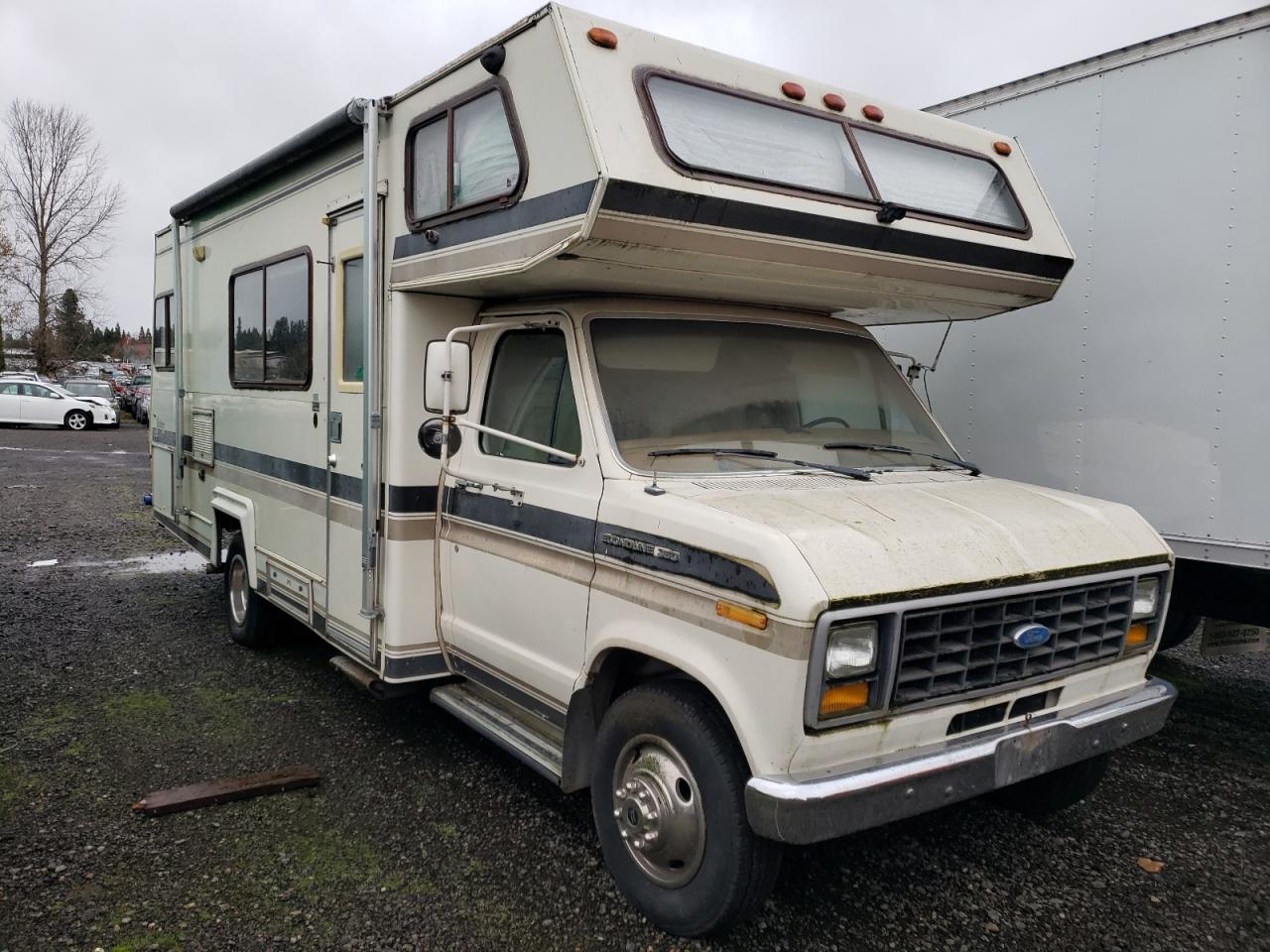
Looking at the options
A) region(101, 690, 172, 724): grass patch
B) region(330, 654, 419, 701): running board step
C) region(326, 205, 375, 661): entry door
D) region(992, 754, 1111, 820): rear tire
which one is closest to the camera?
region(992, 754, 1111, 820): rear tire

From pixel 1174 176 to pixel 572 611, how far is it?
3.41 meters

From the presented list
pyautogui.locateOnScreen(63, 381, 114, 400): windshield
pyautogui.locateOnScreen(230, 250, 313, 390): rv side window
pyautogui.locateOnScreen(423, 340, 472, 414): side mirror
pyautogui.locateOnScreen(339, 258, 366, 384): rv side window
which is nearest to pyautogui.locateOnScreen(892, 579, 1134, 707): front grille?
pyautogui.locateOnScreen(423, 340, 472, 414): side mirror

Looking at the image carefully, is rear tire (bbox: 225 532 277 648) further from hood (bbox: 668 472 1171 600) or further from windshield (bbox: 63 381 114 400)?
windshield (bbox: 63 381 114 400)

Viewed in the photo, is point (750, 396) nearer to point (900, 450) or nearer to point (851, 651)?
point (900, 450)

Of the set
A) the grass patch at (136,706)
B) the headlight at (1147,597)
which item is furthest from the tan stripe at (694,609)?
the grass patch at (136,706)

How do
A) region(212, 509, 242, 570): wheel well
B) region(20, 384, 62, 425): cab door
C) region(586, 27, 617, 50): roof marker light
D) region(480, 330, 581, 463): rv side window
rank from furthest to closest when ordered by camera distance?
region(20, 384, 62, 425): cab door
region(212, 509, 242, 570): wheel well
region(480, 330, 581, 463): rv side window
region(586, 27, 617, 50): roof marker light

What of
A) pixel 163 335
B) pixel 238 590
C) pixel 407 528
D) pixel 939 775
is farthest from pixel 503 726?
pixel 163 335

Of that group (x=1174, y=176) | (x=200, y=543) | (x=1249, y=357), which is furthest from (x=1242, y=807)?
(x=200, y=543)

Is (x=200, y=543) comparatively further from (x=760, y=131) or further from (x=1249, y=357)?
(x=1249, y=357)

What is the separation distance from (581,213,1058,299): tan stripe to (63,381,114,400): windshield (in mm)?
30382

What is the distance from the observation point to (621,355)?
378 centimetres

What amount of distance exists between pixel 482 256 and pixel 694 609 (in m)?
1.63

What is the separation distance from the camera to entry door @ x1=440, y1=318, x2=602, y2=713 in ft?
11.8

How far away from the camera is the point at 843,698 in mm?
2811
